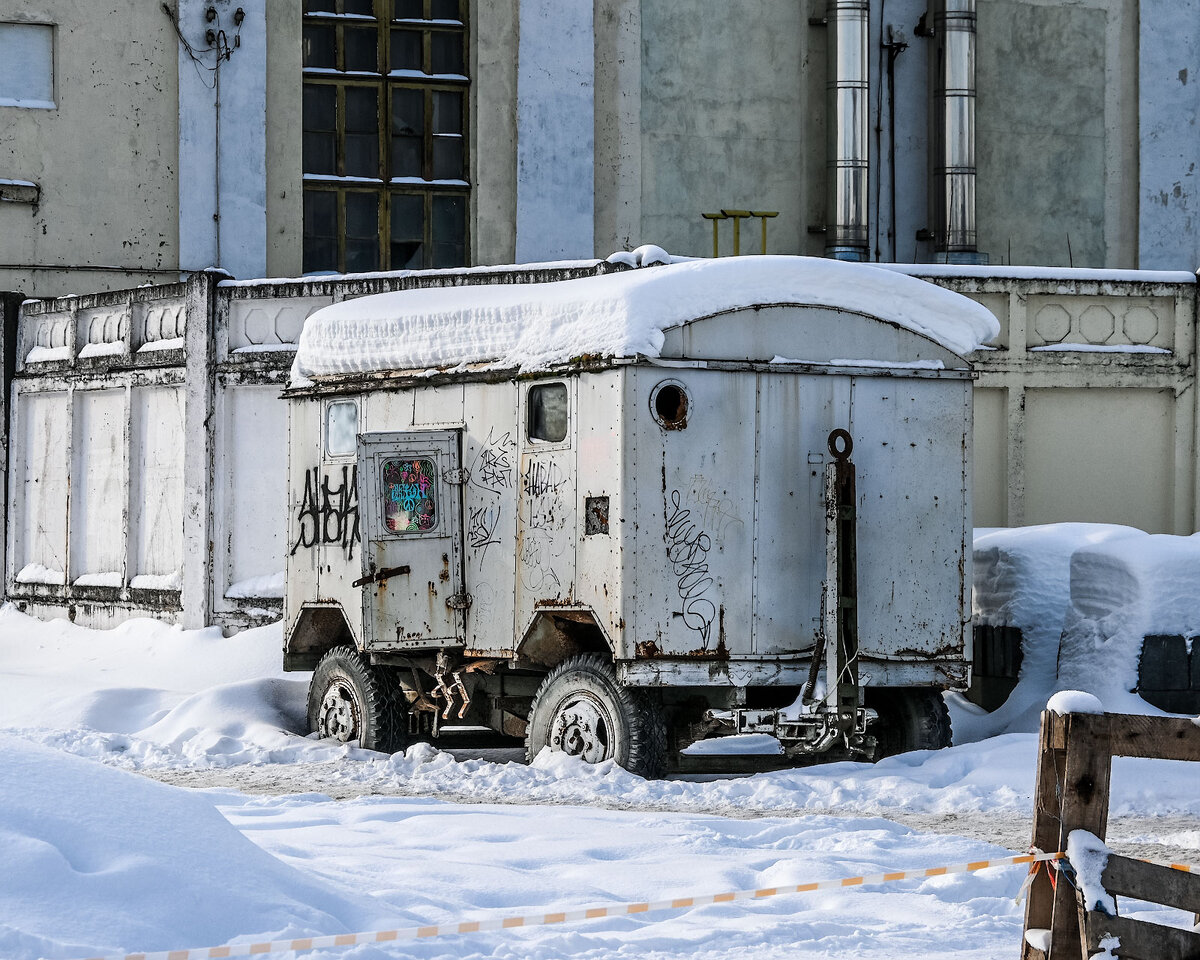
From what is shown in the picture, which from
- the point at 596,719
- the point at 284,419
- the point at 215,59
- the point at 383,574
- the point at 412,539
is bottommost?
the point at 596,719

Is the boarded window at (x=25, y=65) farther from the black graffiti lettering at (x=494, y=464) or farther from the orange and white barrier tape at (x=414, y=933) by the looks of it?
the orange and white barrier tape at (x=414, y=933)

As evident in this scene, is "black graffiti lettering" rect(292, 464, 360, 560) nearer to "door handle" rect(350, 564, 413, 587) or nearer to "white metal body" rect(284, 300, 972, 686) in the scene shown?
"door handle" rect(350, 564, 413, 587)

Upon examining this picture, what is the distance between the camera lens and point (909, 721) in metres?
12.4

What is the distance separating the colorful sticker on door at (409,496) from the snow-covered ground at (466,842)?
4.90 ft

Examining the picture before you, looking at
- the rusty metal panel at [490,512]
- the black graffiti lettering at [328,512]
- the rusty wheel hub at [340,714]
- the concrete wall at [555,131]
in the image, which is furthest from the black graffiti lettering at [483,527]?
the concrete wall at [555,131]

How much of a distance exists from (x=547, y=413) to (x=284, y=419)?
6.77 m

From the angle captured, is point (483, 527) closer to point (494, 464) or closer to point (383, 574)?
point (494, 464)

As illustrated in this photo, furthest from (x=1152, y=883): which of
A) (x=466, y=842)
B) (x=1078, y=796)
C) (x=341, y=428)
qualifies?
(x=341, y=428)

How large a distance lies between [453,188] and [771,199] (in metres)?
3.97

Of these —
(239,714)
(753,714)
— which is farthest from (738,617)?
(239,714)

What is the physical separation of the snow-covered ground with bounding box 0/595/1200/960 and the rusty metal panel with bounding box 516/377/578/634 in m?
1.07

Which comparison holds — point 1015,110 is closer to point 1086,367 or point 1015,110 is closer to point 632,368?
point 1086,367

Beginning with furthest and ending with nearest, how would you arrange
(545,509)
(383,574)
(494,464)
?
1. (383,574)
2. (494,464)
3. (545,509)

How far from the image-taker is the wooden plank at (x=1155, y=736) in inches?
228
